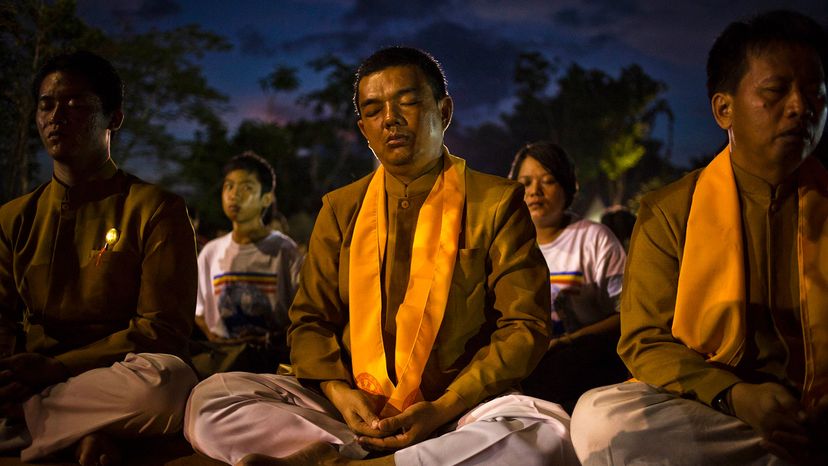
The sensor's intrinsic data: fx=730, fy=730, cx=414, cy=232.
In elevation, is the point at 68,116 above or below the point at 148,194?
above

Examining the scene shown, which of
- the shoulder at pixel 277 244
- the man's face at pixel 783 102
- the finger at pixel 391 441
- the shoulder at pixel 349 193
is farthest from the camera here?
the shoulder at pixel 277 244

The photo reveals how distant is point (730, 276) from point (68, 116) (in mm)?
3180

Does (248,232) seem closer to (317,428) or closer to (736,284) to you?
(317,428)

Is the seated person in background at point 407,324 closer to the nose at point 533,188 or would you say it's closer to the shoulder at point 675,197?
the shoulder at point 675,197

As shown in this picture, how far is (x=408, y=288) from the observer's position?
323 cm

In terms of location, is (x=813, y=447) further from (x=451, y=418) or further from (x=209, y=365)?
(x=209, y=365)

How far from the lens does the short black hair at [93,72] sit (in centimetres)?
376

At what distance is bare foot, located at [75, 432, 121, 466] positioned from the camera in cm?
318

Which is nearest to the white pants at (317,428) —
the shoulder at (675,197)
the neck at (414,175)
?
the shoulder at (675,197)

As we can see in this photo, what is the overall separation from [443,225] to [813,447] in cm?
167

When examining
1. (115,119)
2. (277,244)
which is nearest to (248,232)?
(277,244)

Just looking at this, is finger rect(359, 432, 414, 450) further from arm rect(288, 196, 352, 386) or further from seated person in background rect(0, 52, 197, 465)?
seated person in background rect(0, 52, 197, 465)

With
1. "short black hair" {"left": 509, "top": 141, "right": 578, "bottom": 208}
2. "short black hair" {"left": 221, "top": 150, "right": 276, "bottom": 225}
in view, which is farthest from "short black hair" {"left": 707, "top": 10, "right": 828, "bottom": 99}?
"short black hair" {"left": 221, "top": 150, "right": 276, "bottom": 225}

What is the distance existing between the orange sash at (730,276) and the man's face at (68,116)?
2943 millimetres
